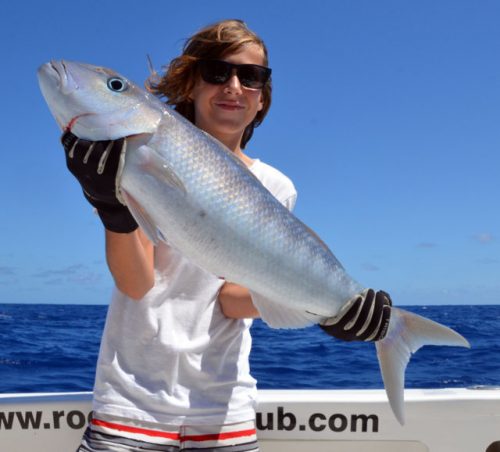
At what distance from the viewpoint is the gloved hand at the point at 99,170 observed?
2361 millimetres

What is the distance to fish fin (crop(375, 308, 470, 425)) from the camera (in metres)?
2.97

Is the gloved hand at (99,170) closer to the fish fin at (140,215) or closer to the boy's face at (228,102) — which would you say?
the fish fin at (140,215)

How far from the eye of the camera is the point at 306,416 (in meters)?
4.38

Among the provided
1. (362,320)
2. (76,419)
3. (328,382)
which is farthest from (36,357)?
(362,320)

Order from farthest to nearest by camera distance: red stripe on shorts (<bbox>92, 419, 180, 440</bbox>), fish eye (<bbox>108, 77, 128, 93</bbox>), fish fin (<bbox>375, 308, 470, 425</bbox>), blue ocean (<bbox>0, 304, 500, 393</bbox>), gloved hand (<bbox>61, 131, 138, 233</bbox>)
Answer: blue ocean (<bbox>0, 304, 500, 393</bbox>) < red stripe on shorts (<bbox>92, 419, 180, 440</bbox>) < fish fin (<bbox>375, 308, 470, 425</bbox>) < fish eye (<bbox>108, 77, 128, 93</bbox>) < gloved hand (<bbox>61, 131, 138, 233</bbox>)

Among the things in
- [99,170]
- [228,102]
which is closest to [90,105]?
[99,170]

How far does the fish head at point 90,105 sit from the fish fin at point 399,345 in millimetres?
1496

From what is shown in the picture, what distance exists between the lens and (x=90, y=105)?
2404 mm

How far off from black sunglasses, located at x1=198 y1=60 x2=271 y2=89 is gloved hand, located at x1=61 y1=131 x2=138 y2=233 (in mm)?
1094

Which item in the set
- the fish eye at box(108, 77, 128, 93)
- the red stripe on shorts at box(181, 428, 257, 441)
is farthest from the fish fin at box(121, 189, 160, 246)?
the red stripe on shorts at box(181, 428, 257, 441)

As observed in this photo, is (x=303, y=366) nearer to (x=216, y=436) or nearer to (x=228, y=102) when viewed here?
(x=216, y=436)

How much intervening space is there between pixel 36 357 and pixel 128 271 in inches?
429

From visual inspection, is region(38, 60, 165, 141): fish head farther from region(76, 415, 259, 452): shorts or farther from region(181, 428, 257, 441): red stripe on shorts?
region(181, 428, 257, 441): red stripe on shorts

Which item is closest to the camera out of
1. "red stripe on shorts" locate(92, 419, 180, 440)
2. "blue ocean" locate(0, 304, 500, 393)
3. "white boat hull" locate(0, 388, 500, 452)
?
"red stripe on shorts" locate(92, 419, 180, 440)
